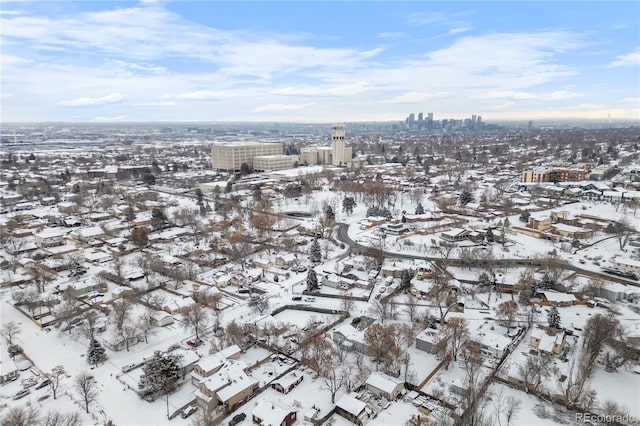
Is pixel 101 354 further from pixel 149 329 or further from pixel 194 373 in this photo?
pixel 194 373

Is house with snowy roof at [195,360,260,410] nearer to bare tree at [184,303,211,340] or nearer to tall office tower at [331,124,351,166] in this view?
bare tree at [184,303,211,340]

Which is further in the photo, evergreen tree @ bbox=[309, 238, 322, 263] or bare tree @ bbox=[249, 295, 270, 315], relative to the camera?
evergreen tree @ bbox=[309, 238, 322, 263]

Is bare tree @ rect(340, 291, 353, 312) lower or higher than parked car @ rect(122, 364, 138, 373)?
higher

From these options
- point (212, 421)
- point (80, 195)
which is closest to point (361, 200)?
point (80, 195)

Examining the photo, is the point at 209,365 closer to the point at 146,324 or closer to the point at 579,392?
the point at 146,324

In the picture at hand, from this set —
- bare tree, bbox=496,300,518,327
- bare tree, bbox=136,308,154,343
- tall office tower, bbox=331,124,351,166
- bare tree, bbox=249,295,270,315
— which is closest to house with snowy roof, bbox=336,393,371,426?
bare tree, bbox=249,295,270,315

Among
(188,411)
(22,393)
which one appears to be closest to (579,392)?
(188,411)
